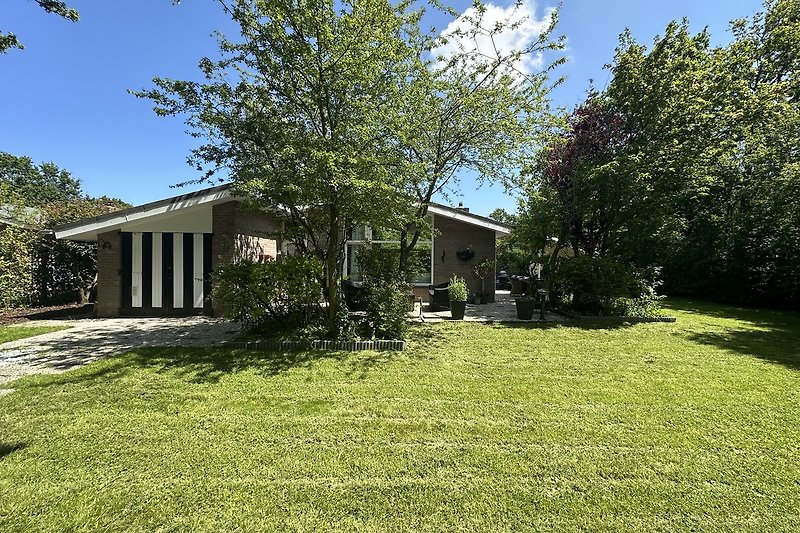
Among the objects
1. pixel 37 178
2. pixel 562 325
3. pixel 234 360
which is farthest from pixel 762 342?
pixel 37 178

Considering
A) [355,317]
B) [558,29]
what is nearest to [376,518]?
[355,317]

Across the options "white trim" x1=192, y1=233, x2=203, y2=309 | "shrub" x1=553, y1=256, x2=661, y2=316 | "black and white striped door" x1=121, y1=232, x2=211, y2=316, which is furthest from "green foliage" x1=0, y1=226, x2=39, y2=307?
"shrub" x1=553, y1=256, x2=661, y2=316

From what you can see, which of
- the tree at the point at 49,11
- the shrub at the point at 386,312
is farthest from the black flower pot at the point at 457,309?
the tree at the point at 49,11

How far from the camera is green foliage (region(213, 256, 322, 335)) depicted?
21.3ft

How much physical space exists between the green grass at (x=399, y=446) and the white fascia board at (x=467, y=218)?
7.64m

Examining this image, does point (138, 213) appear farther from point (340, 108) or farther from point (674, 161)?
point (674, 161)

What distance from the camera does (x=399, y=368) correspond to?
17.5 ft

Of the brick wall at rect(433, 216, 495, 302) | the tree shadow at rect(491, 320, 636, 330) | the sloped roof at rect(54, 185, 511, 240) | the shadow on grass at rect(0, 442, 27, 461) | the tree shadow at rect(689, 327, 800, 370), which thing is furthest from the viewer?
the brick wall at rect(433, 216, 495, 302)

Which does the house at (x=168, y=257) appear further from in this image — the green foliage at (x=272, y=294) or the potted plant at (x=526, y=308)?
the green foliage at (x=272, y=294)

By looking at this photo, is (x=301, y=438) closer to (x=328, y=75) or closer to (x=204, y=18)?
(x=328, y=75)

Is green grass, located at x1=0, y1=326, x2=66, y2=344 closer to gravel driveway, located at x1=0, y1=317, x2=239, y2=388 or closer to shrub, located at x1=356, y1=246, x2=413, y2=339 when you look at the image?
gravel driveway, located at x1=0, y1=317, x2=239, y2=388

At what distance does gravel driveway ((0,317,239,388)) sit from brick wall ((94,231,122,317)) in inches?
21.9

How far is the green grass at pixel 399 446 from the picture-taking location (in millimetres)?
2246

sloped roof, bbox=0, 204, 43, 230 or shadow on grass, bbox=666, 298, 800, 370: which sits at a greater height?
sloped roof, bbox=0, 204, 43, 230
